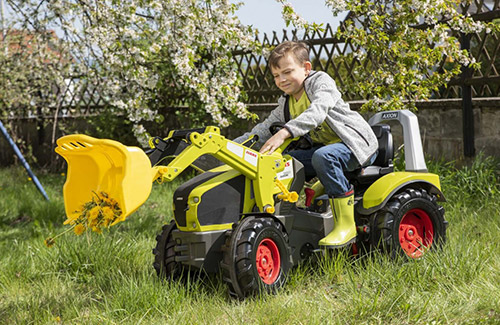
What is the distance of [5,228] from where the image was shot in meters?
6.12

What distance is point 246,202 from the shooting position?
3.47m

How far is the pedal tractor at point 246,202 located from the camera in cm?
298

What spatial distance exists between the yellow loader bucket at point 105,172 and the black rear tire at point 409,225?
155cm

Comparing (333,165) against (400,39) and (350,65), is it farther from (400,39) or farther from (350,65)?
(350,65)

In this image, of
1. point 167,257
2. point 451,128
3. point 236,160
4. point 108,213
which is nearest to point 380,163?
point 236,160

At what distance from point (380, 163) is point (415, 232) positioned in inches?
19.7

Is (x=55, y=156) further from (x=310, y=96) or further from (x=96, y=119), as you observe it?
(x=310, y=96)

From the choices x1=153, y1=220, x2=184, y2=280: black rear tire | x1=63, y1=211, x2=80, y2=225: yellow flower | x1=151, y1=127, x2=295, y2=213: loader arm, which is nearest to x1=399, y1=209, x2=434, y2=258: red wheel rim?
x1=151, y1=127, x2=295, y2=213: loader arm

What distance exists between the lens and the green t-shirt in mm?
3768

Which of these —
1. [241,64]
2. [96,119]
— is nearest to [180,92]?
[241,64]

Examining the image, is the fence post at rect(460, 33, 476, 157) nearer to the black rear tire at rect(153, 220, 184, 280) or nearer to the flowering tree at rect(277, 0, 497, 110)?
the flowering tree at rect(277, 0, 497, 110)

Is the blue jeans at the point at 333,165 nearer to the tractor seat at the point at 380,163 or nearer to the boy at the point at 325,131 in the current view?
the boy at the point at 325,131

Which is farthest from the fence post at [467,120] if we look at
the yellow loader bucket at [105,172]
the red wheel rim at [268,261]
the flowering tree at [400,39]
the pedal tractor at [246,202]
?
the yellow loader bucket at [105,172]

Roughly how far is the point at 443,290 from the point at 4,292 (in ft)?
8.70
